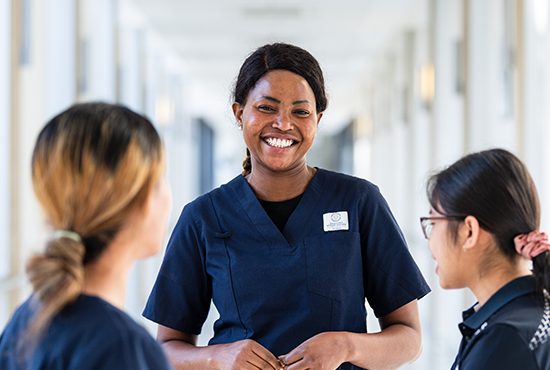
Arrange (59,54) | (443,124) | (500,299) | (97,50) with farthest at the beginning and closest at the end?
(443,124) → (97,50) → (59,54) → (500,299)

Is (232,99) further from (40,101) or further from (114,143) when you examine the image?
(40,101)

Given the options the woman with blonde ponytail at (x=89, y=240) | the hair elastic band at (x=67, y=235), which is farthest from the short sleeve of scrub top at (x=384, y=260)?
the hair elastic band at (x=67, y=235)

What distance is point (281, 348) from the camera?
6.05 feet

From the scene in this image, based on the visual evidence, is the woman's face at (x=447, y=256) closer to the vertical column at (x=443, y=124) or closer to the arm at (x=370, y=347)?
the arm at (x=370, y=347)

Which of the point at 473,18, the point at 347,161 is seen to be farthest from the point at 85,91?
the point at 347,161

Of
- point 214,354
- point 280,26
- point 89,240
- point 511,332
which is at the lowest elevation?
point 214,354

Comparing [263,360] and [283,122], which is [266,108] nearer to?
[283,122]

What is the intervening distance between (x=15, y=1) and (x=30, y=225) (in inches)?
49.5

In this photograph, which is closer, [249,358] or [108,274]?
[108,274]

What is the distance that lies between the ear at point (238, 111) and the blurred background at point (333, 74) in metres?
0.19

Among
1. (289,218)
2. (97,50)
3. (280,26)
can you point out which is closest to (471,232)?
(289,218)

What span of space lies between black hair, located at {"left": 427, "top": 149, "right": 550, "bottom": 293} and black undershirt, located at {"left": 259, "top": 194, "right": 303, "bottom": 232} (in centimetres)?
44

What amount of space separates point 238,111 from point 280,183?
0.65ft

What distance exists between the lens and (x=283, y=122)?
1.88 metres
